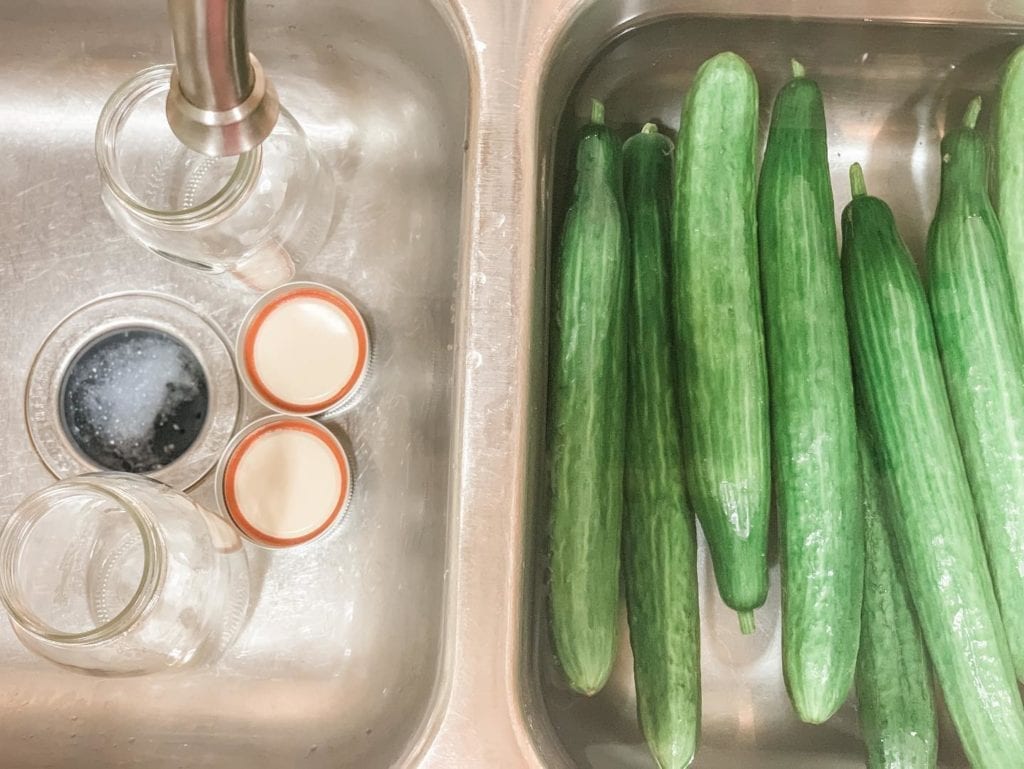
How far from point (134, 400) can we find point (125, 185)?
219 millimetres

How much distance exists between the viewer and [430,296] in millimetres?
815

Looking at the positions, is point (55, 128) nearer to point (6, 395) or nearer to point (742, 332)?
point (6, 395)

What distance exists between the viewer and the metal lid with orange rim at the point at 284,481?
0.81 m

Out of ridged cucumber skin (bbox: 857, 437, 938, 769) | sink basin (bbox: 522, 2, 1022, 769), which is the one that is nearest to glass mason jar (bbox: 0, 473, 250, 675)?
sink basin (bbox: 522, 2, 1022, 769)

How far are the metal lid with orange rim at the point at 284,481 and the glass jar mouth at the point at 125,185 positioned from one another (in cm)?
22

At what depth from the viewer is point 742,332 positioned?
67 cm

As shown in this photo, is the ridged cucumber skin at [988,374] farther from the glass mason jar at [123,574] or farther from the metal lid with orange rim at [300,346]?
the glass mason jar at [123,574]

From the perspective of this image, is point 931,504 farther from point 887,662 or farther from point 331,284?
point 331,284

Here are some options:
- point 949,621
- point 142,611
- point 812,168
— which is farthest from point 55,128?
point 949,621

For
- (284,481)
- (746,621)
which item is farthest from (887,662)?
(284,481)

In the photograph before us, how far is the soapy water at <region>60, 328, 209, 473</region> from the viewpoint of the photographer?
83cm

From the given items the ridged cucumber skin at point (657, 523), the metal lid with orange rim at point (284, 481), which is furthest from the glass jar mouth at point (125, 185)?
the ridged cucumber skin at point (657, 523)

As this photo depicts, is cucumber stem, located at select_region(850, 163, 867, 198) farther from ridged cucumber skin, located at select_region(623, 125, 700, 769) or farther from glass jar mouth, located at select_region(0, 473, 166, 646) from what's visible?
glass jar mouth, located at select_region(0, 473, 166, 646)

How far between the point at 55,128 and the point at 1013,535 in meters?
1.00
